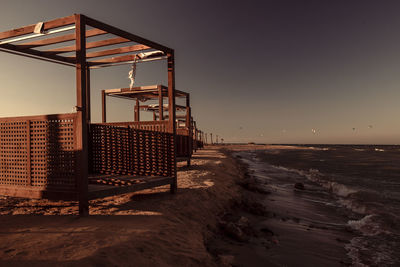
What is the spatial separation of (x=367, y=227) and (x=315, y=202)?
274cm

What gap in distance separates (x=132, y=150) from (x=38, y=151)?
2.08 meters

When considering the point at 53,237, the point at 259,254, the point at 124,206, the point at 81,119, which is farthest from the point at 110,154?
the point at 259,254

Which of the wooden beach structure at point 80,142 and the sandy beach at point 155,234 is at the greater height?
the wooden beach structure at point 80,142

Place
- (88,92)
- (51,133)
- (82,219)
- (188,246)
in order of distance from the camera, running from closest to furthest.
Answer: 1. (188,246)
2. (82,219)
3. (51,133)
4. (88,92)

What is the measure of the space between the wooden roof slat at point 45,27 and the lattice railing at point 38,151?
1.67 m

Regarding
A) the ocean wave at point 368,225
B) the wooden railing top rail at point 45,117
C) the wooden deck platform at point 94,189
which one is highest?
the wooden railing top rail at point 45,117

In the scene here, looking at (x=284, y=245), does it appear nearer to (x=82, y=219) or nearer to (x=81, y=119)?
(x=82, y=219)

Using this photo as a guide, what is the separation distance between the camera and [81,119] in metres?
4.12

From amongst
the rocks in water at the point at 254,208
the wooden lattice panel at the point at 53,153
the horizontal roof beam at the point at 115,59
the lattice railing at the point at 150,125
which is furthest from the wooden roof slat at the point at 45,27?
the rocks in water at the point at 254,208

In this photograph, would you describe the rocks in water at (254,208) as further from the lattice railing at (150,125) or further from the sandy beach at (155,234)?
the lattice railing at (150,125)

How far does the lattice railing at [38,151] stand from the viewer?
4.33 meters

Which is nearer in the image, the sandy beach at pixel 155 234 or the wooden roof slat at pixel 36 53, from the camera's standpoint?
the sandy beach at pixel 155 234

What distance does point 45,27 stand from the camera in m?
4.44

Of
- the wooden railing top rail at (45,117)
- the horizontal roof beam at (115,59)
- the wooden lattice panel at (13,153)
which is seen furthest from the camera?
the horizontal roof beam at (115,59)
